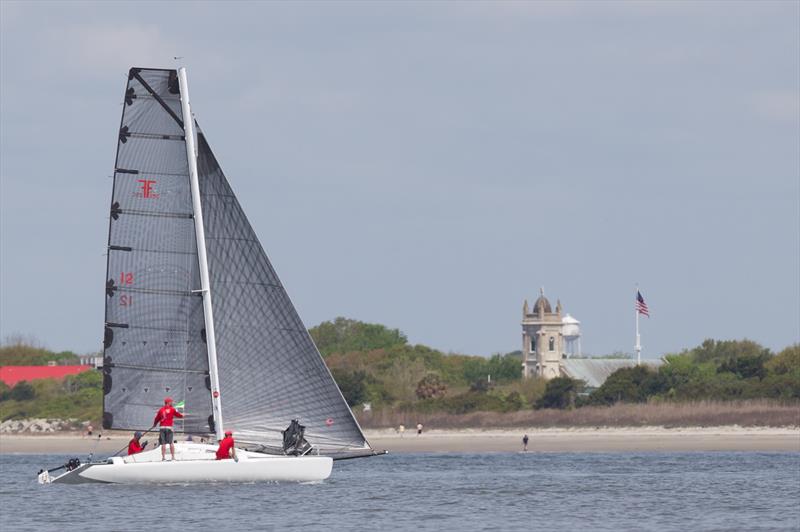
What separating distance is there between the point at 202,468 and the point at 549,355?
97151 mm

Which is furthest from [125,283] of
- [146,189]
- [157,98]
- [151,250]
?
[157,98]

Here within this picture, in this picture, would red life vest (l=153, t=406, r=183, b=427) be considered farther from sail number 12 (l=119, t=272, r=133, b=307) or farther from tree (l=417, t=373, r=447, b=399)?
tree (l=417, t=373, r=447, b=399)

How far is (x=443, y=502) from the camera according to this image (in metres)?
44.3

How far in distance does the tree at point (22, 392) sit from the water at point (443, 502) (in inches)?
2421

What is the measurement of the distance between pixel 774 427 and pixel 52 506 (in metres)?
46.4

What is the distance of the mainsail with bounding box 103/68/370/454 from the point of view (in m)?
42.7

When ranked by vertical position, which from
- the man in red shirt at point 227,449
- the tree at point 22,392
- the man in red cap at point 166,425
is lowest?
the man in red shirt at point 227,449

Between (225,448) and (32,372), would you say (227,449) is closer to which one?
(225,448)

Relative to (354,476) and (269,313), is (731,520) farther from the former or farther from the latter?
(354,476)

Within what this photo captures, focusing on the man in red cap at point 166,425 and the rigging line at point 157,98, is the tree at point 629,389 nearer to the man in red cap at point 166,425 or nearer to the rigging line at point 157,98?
the man in red cap at point 166,425

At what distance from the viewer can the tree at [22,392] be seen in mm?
116812

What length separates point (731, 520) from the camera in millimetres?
38469

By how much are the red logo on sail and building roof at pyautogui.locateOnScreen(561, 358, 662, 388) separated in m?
87.3

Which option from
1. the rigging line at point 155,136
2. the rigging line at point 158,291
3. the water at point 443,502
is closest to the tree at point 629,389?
the water at point 443,502
